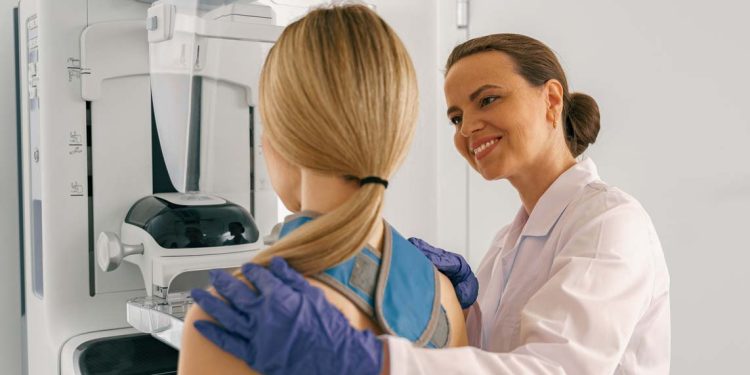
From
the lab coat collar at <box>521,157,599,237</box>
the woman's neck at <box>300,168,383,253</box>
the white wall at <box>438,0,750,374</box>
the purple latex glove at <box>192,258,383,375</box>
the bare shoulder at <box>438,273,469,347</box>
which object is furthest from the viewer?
the white wall at <box>438,0,750,374</box>

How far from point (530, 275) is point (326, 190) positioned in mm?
499

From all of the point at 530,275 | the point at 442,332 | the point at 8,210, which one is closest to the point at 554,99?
the point at 530,275

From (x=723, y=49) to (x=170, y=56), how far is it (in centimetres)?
127

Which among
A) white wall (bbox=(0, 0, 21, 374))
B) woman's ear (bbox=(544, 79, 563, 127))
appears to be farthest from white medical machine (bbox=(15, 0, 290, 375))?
woman's ear (bbox=(544, 79, 563, 127))

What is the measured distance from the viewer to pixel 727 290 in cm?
Result: 178

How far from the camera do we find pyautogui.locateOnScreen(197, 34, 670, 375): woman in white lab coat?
0.75m

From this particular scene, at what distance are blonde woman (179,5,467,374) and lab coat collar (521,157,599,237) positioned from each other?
17.2 inches

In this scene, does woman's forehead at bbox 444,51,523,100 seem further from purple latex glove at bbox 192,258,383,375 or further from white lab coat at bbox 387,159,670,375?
purple latex glove at bbox 192,258,383,375

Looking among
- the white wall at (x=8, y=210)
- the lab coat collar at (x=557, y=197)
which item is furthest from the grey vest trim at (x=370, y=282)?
the white wall at (x=8, y=210)

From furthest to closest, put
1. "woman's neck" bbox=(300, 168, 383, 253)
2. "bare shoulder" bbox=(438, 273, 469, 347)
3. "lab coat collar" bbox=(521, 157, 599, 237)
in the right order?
"lab coat collar" bbox=(521, 157, 599, 237) < "bare shoulder" bbox=(438, 273, 469, 347) < "woman's neck" bbox=(300, 168, 383, 253)

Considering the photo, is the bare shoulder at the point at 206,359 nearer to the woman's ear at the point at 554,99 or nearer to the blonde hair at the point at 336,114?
the blonde hair at the point at 336,114

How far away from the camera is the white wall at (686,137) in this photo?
175 cm

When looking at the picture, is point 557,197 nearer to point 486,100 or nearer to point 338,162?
point 486,100

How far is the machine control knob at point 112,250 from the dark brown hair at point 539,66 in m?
0.72
